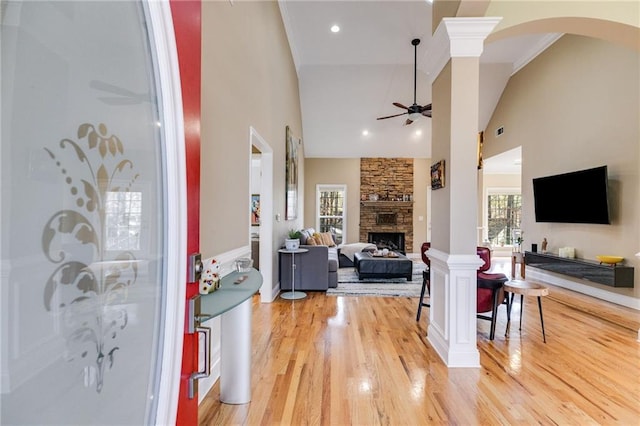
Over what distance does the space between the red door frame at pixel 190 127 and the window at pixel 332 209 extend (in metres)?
8.58

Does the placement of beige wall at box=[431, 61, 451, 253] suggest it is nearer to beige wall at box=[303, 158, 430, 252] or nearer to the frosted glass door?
the frosted glass door

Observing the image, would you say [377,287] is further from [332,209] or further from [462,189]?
[332,209]

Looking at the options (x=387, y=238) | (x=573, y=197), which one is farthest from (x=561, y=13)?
(x=387, y=238)

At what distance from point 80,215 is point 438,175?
2.84m

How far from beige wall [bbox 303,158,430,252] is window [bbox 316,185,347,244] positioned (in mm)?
132

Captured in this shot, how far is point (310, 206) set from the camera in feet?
31.1

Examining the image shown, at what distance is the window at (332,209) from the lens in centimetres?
947

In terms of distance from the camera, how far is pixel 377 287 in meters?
5.19

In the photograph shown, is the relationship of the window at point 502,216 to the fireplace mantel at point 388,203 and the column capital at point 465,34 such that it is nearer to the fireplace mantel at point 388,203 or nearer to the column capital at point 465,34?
the fireplace mantel at point 388,203

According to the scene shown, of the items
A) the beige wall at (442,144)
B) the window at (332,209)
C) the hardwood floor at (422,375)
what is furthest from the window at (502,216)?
the beige wall at (442,144)

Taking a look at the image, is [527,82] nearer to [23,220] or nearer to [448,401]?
[448,401]

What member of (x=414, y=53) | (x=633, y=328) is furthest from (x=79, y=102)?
(x=414, y=53)

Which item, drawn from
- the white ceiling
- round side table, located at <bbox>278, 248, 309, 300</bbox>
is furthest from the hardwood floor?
the white ceiling

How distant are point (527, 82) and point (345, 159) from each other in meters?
4.81
